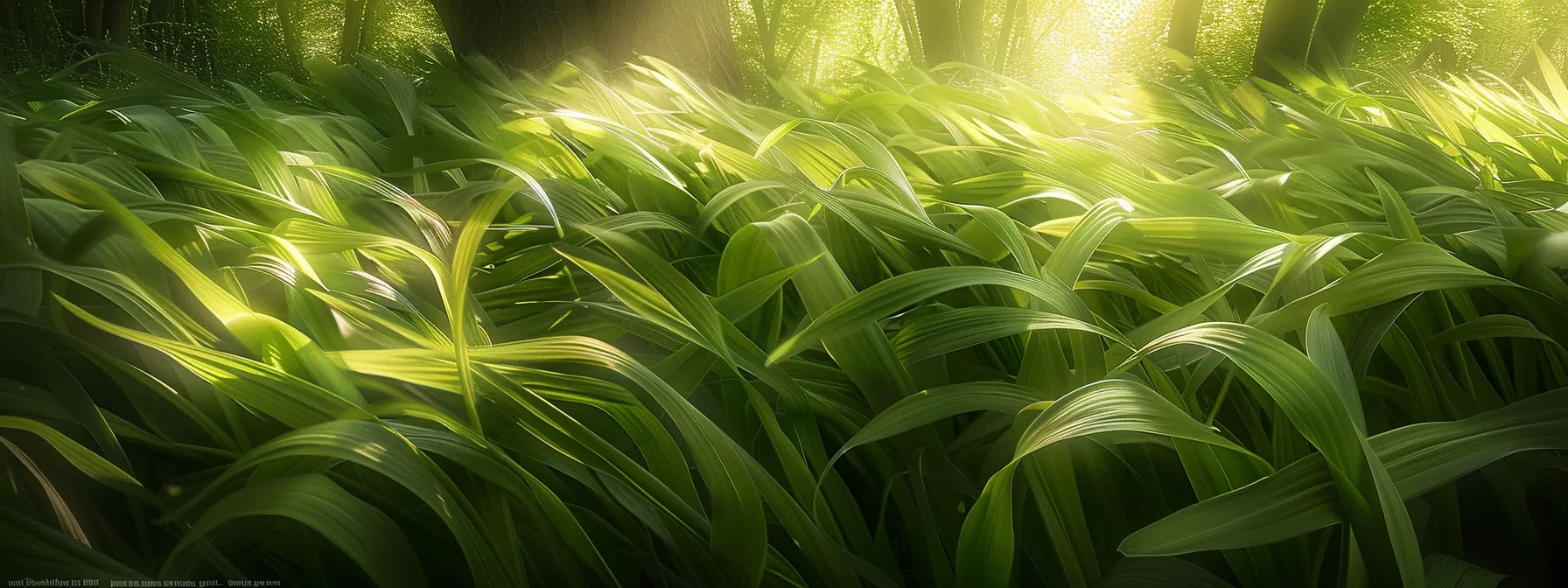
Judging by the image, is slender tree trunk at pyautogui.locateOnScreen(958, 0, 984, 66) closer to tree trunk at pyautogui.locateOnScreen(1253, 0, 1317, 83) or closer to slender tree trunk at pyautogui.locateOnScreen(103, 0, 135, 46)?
tree trunk at pyautogui.locateOnScreen(1253, 0, 1317, 83)

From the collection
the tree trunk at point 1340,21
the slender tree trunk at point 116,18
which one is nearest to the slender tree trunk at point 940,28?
the tree trunk at point 1340,21

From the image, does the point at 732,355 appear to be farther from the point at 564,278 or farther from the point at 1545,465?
the point at 1545,465

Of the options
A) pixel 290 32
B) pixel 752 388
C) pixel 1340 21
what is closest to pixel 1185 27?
pixel 1340 21

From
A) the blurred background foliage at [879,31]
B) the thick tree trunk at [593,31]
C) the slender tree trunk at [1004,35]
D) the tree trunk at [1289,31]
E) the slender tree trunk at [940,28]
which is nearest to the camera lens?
the thick tree trunk at [593,31]

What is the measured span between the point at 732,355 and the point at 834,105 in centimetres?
80

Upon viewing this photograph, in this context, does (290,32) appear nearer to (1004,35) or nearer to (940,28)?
(940,28)

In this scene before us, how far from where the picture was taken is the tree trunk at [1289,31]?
2236 mm

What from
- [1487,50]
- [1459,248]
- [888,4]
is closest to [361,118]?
[1459,248]

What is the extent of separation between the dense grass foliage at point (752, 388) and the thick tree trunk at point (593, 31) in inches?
32.7

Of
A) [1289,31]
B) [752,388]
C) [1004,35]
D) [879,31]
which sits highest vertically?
[1289,31]

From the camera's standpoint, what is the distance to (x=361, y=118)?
2.83ft

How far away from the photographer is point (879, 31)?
12.1 metres

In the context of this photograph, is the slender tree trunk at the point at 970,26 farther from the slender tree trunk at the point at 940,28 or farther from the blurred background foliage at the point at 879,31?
the blurred background foliage at the point at 879,31

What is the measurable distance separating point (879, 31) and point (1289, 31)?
1024 centimetres
